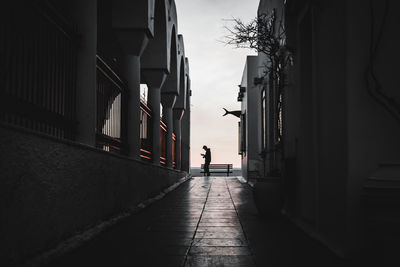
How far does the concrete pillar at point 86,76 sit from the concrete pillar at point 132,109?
2.34 meters

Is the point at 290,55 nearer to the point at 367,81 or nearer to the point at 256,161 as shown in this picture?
the point at 367,81

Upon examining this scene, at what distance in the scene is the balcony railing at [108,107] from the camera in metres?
5.62

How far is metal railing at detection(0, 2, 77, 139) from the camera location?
123 inches

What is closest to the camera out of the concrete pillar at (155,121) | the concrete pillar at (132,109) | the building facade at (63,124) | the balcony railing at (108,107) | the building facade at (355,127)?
the building facade at (355,127)

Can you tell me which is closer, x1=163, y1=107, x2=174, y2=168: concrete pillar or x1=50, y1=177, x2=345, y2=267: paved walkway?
x1=50, y1=177, x2=345, y2=267: paved walkway

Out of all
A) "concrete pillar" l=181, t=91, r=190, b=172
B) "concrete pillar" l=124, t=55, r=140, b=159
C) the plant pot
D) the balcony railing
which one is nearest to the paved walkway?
the plant pot

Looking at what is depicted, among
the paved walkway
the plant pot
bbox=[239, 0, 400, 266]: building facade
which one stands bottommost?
the paved walkway

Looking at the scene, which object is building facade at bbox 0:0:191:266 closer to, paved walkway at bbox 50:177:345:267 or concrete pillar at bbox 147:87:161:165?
paved walkway at bbox 50:177:345:267

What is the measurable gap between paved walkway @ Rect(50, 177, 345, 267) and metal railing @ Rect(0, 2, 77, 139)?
1.28 m

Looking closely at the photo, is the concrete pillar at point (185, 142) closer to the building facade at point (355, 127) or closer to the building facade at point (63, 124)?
the building facade at point (63, 124)

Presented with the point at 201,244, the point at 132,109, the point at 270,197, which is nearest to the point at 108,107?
the point at 132,109

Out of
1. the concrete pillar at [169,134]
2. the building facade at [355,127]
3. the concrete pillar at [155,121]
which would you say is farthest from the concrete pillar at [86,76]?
the concrete pillar at [169,134]

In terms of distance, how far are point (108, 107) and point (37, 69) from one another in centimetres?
256

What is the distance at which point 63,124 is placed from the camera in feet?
14.2
